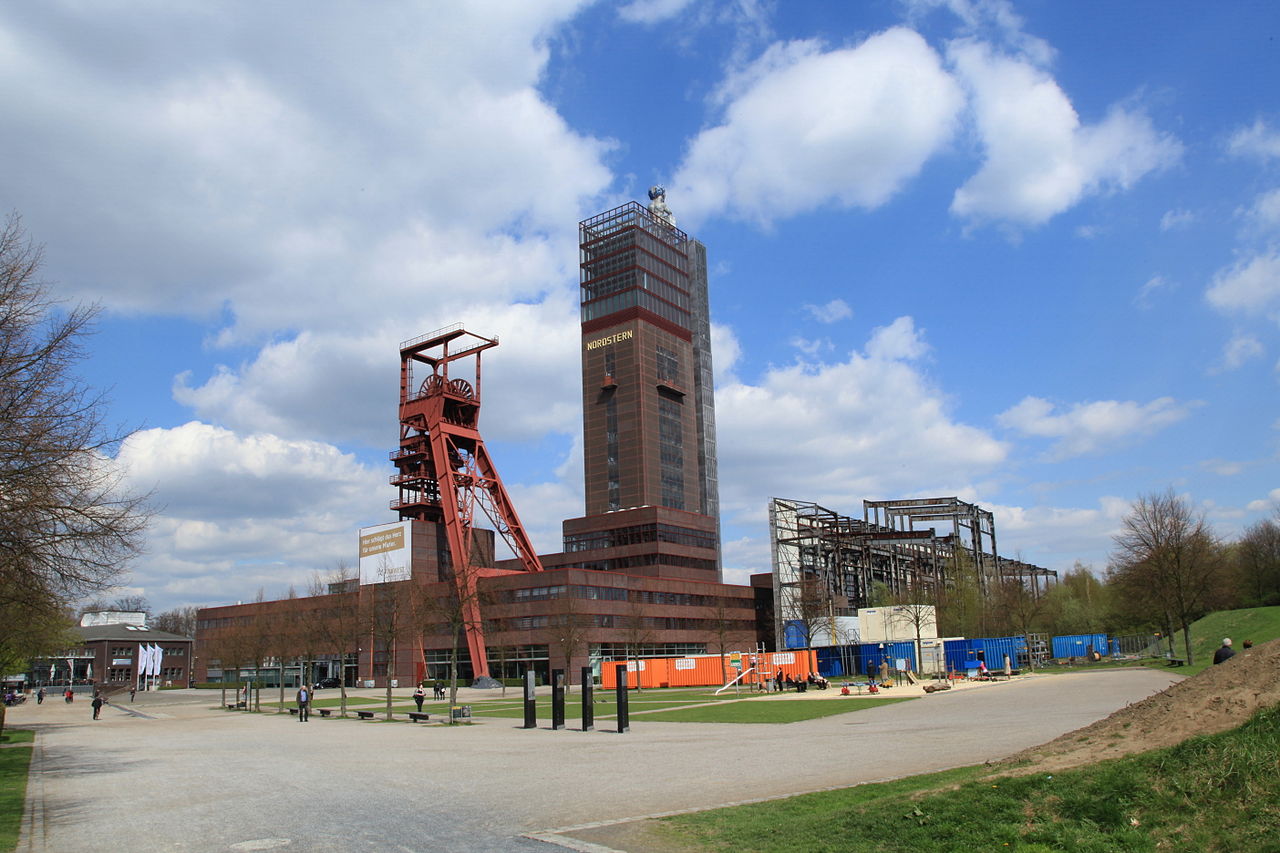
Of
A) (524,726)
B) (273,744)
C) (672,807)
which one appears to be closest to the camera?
(672,807)

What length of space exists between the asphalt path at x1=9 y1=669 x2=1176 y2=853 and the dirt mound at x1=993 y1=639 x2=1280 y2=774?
4.50 metres

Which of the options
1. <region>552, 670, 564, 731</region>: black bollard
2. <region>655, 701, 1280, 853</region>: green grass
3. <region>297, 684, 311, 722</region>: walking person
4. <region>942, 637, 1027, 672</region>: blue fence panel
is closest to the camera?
<region>655, 701, 1280, 853</region>: green grass

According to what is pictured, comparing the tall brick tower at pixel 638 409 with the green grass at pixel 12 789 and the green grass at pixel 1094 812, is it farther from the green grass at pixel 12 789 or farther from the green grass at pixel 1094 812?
the green grass at pixel 1094 812

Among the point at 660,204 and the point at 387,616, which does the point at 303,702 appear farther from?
the point at 660,204

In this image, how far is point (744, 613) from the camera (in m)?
103

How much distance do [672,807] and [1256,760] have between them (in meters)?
7.75

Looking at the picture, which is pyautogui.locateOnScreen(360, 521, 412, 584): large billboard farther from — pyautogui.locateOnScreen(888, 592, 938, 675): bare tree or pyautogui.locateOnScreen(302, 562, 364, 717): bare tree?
pyautogui.locateOnScreen(888, 592, 938, 675): bare tree

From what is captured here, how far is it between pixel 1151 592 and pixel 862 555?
38.5m

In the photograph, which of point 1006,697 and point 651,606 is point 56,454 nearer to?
point 1006,697

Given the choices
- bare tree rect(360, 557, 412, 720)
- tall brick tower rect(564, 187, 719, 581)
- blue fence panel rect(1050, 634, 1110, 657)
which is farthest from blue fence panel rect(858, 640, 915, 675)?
tall brick tower rect(564, 187, 719, 581)

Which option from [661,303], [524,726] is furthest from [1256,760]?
[661,303]

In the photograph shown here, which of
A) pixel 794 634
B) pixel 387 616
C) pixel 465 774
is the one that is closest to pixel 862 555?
pixel 794 634

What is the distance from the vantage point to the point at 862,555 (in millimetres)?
95125

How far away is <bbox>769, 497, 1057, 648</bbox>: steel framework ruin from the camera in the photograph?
87188 millimetres
